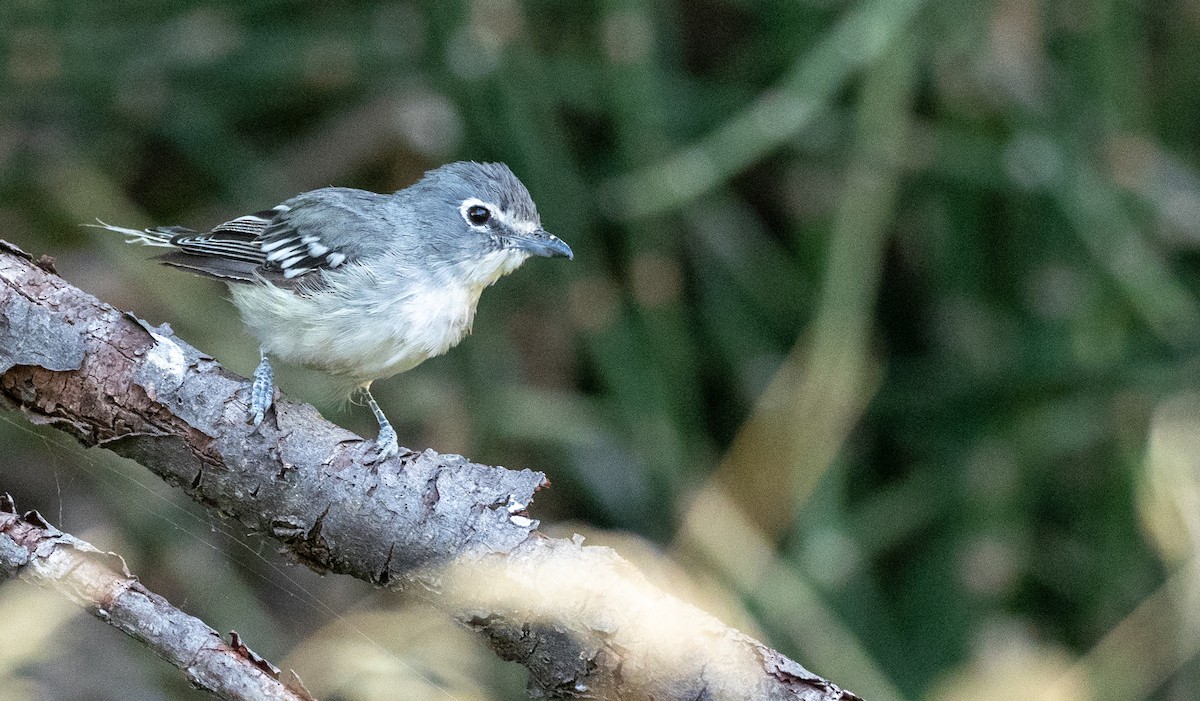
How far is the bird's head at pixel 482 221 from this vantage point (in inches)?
144

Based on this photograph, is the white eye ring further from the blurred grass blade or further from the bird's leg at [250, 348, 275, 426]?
the bird's leg at [250, 348, 275, 426]

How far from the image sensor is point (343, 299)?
338 cm

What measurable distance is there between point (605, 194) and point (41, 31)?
2.40 m

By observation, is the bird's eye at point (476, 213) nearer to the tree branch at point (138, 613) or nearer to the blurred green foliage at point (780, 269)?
the blurred green foliage at point (780, 269)

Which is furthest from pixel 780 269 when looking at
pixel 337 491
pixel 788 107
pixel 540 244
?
pixel 337 491

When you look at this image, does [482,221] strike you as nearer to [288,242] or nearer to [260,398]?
[288,242]

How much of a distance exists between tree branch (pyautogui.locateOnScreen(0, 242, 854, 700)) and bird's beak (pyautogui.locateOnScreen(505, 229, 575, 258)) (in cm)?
141

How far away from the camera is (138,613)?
77.2 inches

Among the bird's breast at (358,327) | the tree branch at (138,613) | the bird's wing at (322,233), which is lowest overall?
the tree branch at (138,613)

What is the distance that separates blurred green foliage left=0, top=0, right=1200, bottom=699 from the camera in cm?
454

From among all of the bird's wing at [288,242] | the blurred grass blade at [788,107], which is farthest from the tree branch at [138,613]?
the blurred grass blade at [788,107]

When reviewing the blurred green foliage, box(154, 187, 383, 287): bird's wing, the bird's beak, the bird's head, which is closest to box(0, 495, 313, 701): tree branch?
box(154, 187, 383, 287): bird's wing

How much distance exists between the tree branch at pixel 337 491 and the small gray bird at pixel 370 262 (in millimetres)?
781

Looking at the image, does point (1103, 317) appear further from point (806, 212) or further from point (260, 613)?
point (260, 613)
